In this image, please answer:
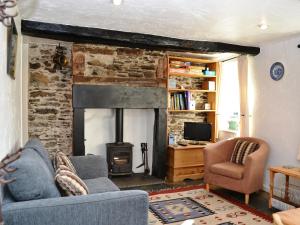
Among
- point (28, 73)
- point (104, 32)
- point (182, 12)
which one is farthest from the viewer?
point (28, 73)

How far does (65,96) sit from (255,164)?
3132mm

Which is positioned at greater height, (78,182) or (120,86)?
(120,86)

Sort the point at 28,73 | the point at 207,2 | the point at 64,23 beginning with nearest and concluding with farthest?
the point at 207,2, the point at 64,23, the point at 28,73

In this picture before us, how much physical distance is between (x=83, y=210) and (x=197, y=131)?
3.46 m

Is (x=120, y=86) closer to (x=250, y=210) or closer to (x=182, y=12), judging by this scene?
(x=182, y=12)

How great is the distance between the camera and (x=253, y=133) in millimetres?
4496

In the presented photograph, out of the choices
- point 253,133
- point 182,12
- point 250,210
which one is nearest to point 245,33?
point 182,12

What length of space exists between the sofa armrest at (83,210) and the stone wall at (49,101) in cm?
285

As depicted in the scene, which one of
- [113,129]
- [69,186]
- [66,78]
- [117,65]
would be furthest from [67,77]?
[69,186]

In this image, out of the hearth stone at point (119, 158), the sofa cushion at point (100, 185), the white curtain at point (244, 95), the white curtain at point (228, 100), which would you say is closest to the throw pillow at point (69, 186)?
the sofa cushion at point (100, 185)

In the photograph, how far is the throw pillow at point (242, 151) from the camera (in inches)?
158

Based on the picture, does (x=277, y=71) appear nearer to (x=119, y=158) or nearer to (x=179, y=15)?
(x=179, y=15)

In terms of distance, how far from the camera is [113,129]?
489cm

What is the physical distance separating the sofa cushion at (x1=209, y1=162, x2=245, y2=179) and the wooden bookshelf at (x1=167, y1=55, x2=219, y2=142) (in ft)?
4.07
